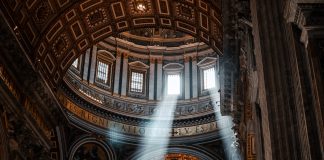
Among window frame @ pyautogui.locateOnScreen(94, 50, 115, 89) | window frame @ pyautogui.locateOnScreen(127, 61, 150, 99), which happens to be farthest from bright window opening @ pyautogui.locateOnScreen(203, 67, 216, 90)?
window frame @ pyautogui.locateOnScreen(94, 50, 115, 89)

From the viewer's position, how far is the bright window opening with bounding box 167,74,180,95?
3309 cm

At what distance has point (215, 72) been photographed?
3241cm

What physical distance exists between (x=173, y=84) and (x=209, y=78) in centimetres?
234

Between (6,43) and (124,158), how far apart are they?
15421 mm

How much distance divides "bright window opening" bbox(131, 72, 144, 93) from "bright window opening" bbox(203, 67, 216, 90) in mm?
3933

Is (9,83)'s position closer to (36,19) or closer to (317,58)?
(36,19)

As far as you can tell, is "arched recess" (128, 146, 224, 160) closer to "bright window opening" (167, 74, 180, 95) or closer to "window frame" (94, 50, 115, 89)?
"bright window opening" (167, 74, 180, 95)

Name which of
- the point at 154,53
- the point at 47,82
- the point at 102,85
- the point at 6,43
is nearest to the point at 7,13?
the point at 6,43

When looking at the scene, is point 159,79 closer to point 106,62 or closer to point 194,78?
point 194,78

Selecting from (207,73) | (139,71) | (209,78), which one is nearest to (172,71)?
(139,71)

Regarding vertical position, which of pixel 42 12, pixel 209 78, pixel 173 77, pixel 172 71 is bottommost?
pixel 42 12

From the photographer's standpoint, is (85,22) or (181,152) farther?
(181,152)

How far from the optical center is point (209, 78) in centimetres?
3269

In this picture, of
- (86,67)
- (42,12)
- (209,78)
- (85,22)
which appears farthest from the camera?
(209,78)
